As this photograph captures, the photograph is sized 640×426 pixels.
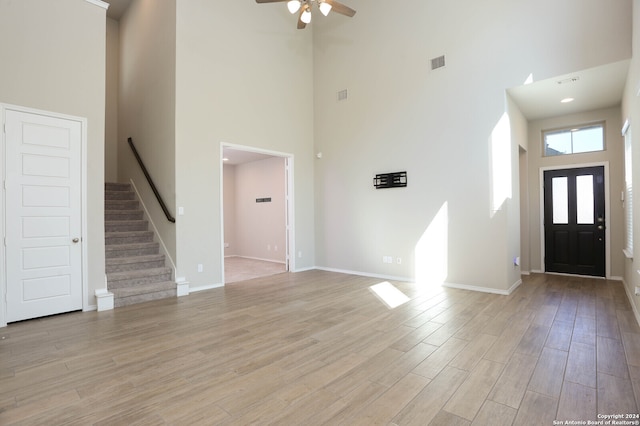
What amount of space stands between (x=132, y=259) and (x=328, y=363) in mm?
3901

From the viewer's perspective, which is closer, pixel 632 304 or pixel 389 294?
pixel 632 304

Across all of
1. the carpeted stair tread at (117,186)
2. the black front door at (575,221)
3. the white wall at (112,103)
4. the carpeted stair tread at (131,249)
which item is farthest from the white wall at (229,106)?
the black front door at (575,221)

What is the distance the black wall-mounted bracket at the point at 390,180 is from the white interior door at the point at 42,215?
4.66 meters

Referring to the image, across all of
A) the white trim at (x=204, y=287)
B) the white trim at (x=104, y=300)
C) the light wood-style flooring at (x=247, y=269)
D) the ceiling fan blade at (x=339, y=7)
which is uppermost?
the ceiling fan blade at (x=339, y=7)

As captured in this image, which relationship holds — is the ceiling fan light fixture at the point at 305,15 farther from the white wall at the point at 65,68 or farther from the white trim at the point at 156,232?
the white trim at the point at 156,232

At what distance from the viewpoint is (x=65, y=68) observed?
4047 mm

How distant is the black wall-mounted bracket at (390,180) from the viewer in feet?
19.0

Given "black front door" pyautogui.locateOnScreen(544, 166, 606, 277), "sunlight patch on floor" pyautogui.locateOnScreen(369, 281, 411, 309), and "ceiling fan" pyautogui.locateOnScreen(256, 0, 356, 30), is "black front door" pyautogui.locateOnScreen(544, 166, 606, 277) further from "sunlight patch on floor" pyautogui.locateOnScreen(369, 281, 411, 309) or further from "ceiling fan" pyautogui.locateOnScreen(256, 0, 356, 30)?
"ceiling fan" pyautogui.locateOnScreen(256, 0, 356, 30)

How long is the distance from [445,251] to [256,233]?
5.69 metres

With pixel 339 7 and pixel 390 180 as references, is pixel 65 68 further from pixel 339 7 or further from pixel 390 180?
pixel 390 180

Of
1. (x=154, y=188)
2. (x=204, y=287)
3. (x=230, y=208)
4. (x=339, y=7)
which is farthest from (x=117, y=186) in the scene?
(x=339, y=7)

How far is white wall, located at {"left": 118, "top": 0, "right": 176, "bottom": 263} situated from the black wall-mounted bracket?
141 inches

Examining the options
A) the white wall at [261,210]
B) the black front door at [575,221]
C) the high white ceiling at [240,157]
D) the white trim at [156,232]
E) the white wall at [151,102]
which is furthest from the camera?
the white wall at [261,210]

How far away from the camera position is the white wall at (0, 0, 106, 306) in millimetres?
3715
